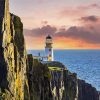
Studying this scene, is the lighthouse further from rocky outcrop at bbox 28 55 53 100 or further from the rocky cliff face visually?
the rocky cliff face

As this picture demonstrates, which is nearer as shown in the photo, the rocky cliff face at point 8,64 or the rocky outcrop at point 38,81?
the rocky cliff face at point 8,64

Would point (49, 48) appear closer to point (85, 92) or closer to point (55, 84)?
point (85, 92)

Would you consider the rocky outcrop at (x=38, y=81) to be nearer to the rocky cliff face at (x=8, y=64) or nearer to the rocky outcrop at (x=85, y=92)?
the rocky cliff face at (x=8, y=64)

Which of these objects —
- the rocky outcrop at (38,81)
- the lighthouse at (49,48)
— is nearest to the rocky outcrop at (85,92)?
the lighthouse at (49,48)

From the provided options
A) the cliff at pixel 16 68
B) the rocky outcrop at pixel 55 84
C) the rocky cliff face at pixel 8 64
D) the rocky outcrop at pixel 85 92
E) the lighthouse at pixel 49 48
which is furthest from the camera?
the lighthouse at pixel 49 48

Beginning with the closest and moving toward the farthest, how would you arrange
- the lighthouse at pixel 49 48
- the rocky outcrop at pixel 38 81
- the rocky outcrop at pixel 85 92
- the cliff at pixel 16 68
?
the cliff at pixel 16 68 → the rocky outcrop at pixel 38 81 → the rocky outcrop at pixel 85 92 → the lighthouse at pixel 49 48

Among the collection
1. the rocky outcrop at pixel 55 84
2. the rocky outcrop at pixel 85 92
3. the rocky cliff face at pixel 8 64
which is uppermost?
the rocky cliff face at pixel 8 64

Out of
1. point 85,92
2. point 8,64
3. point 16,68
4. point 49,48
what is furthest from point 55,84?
point 49,48

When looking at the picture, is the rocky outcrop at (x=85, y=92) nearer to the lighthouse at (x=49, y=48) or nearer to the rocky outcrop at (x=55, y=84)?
the rocky outcrop at (x=55, y=84)

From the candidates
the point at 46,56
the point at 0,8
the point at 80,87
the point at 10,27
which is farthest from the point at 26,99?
the point at 46,56

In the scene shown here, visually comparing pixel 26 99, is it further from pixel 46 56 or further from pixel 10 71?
pixel 46 56

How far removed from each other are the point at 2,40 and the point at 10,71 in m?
2.97

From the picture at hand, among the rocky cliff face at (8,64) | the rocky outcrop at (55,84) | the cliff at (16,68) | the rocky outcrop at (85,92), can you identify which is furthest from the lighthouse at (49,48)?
the rocky cliff face at (8,64)

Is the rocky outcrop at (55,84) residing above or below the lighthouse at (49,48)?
below
